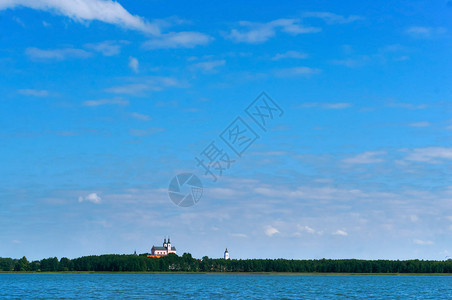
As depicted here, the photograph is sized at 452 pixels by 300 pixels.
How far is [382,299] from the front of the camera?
67125 mm

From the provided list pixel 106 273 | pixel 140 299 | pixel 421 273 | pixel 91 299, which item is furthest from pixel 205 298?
pixel 421 273

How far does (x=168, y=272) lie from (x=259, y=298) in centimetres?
14097

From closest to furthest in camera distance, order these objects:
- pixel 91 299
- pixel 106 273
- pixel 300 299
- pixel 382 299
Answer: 1. pixel 91 299
2. pixel 300 299
3. pixel 382 299
4. pixel 106 273

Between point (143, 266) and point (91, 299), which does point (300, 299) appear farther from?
point (143, 266)

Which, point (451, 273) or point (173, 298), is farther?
point (451, 273)

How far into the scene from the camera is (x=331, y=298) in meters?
66.5

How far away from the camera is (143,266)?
19812 cm

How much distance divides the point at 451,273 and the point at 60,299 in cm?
17594

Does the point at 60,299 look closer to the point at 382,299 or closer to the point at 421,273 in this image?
the point at 382,299

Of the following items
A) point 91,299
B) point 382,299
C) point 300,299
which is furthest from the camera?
point 382,299

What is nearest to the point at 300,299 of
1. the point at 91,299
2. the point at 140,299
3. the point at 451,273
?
the point at 140,299

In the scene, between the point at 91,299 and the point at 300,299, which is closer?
the point at 91,299

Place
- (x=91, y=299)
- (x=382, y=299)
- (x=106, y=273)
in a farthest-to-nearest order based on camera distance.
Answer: (x=106, y=273) → (x=382, y=299) → (x=91, y=299)

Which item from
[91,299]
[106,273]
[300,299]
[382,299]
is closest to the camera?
[91,299]
